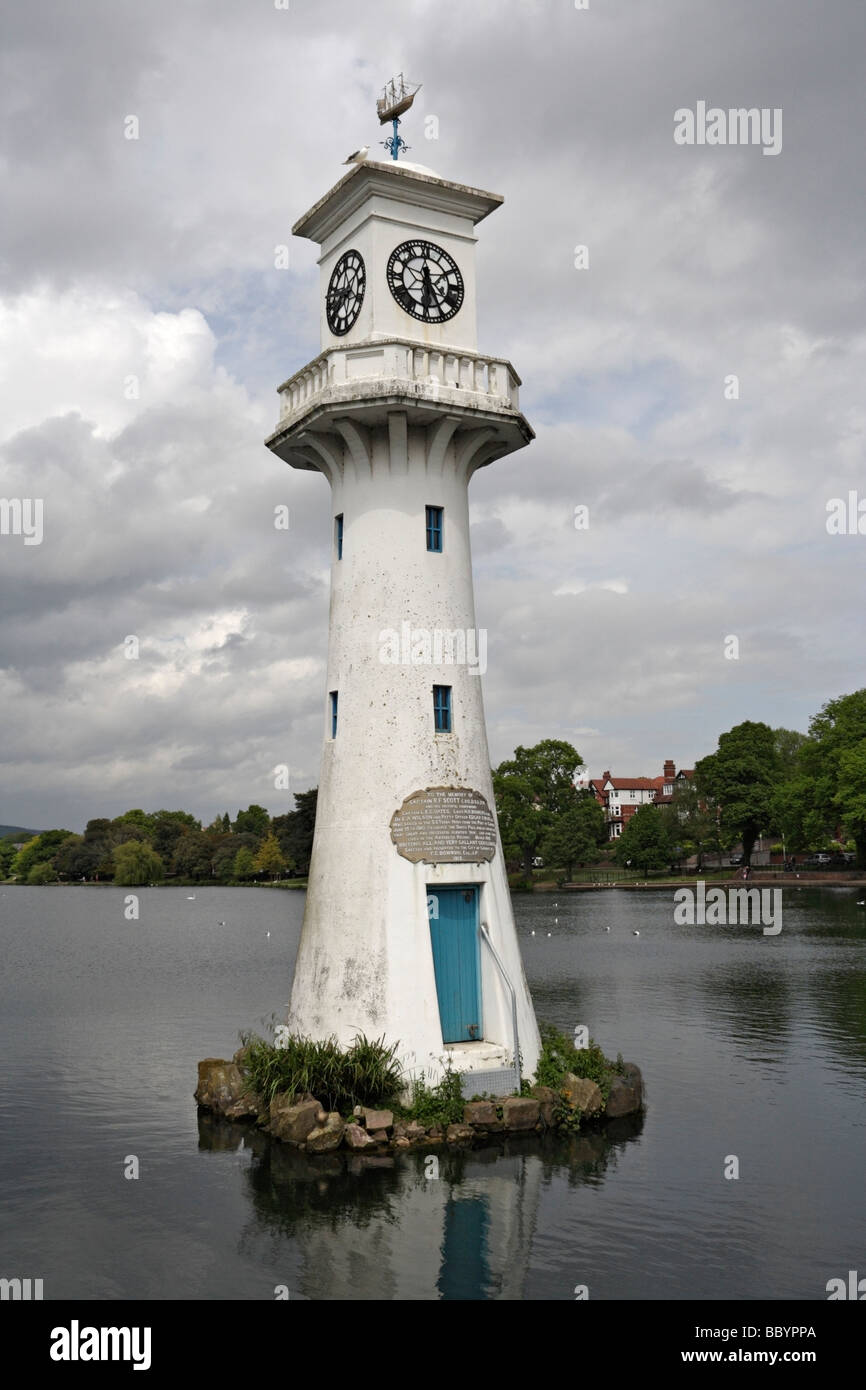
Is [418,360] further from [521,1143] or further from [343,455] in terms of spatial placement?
[521,1143]

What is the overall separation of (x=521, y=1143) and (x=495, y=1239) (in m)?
3.86

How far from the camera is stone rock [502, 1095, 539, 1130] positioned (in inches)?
744

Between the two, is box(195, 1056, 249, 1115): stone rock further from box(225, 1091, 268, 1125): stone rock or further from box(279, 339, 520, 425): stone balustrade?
box(279, 339, 520, 425): stone balustrade

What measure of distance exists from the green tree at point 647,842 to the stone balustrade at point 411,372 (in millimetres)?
92373

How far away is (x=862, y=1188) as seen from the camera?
17.2 metres

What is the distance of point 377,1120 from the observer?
18141mm

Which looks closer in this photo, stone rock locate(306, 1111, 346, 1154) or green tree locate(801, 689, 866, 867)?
stone rock locate(306, 1111, 346, 1154)

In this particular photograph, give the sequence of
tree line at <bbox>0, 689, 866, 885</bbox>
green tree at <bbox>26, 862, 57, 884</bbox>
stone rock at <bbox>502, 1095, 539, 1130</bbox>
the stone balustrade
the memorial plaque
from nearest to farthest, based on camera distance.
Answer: stone rock at <bbox>502, 1095, 539, 1130</bbox>
the memorial plaque
the stone balustrade
tree line at <bbox>0, 689, 866, 885</bbox>
green tree at <bbox>26, 862, 57, 884</bbox>

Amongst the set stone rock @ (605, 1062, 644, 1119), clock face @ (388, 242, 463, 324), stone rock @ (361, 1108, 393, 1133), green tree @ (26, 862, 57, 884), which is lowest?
green tree @ (26, 862, 57, 884)

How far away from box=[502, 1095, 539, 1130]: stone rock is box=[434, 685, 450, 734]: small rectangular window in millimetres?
6870

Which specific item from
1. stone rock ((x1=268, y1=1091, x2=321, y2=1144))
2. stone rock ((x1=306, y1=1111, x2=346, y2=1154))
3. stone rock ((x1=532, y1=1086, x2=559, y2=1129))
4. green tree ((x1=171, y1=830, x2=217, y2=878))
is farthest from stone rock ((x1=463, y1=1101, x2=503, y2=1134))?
green tree ((x1=171, y1=830, x2=217, y2=878))

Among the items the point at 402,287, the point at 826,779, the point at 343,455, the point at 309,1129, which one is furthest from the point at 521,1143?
the point at 826,779

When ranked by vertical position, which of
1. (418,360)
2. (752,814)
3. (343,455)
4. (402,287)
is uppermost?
(402,287)

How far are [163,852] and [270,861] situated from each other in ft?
104
